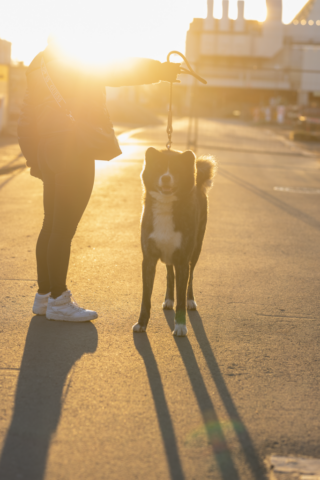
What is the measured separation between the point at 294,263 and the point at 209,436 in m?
4.43

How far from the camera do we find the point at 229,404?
349cm

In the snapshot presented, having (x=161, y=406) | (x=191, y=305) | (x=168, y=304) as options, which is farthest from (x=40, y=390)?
(x=191, y=305)

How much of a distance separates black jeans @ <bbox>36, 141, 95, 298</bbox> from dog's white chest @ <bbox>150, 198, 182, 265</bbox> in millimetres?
583

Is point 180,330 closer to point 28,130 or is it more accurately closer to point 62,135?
point 62,135

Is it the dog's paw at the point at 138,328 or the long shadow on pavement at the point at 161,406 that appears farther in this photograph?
the dog's paw at the point at 138,328

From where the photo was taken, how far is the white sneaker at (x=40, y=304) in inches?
194

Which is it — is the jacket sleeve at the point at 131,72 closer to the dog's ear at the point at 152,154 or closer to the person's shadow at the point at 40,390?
the dog's ear at the point at 152,154

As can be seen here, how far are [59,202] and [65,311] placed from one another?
0.87 metres

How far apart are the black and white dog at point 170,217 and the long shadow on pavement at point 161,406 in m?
0.31

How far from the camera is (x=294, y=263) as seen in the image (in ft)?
23.8

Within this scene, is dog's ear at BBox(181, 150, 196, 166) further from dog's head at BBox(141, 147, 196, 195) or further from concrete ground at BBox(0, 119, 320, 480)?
concrete ground at BBox(0, 119, 320, 480)

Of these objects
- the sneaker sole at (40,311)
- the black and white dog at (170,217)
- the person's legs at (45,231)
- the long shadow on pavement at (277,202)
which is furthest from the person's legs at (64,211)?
the long shadow on pavement at (277,202)

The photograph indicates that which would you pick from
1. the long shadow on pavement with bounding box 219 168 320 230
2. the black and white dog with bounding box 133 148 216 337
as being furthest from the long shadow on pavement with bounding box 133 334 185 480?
the long shadow on pavement with bounding box 219 168 320 230

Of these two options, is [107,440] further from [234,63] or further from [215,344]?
[234,63]
